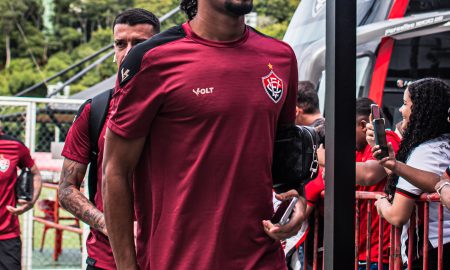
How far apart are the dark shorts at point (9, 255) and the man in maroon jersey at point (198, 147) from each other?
5.32 metres

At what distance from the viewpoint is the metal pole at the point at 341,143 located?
2848 millimetres

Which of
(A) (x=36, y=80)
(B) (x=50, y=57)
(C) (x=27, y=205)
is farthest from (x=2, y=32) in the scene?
(C) (x=27, y=205)

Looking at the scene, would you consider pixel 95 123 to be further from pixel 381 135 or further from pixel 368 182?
pixel 368 182

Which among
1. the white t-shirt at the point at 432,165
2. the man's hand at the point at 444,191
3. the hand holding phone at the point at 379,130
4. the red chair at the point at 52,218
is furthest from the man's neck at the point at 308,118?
the red chair at the point at 52,218

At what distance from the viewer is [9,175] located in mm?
8531

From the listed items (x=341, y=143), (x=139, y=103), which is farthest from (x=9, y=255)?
(x=341, y=143)

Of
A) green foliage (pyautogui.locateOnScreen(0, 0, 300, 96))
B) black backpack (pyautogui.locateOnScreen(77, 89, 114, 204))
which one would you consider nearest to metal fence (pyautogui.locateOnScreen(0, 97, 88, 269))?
black backpack (pyautogui.locateOnScreen(77, 89, 114, 204))

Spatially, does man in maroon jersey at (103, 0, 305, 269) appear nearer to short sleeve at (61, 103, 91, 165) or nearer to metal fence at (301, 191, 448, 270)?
short sleeve at (61, 103, 91, 165)

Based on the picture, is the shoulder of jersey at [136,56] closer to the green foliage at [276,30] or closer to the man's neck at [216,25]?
the man's neck at [216,25]

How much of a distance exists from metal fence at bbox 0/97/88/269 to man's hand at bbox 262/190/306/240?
295 inches

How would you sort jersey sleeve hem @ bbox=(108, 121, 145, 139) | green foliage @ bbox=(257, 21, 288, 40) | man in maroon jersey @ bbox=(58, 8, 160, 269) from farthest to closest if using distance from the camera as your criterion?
green foliage @ bbox=(257, 21, 288, 40)
man in maroon jersey @ bbox=(58, 8, 160, 269)
jersey sleeve hem @ bbox=(108, 121, 145, 139)

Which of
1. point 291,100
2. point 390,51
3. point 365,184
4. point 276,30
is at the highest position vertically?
point 291,100

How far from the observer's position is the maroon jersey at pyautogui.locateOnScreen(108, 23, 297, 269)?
2.94 m

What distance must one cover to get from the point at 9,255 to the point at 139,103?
18.3 ft
